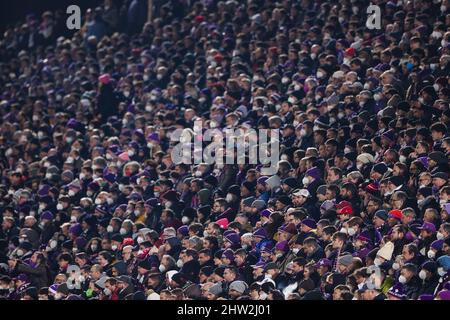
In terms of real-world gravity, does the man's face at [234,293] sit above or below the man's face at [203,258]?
below

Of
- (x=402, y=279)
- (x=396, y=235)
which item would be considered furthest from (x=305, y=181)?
(x=402, y=279)

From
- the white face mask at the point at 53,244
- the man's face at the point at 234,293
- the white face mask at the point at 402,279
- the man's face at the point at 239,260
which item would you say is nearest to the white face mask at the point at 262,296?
the man's face at the point at 234,293

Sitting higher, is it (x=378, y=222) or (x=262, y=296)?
(x=378, y=222)

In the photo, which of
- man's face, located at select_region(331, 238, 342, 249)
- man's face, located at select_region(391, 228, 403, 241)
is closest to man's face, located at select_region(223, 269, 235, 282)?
man's face, located at select_region(331, 238, 342, 249)

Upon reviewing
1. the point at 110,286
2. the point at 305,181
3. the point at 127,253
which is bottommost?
the point at 110,286

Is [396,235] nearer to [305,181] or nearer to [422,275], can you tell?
[422,275]

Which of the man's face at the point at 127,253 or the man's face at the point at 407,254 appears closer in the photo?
the man's face at the point at 407,254

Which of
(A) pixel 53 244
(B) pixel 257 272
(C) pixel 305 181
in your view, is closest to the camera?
(B) pixel 257 272

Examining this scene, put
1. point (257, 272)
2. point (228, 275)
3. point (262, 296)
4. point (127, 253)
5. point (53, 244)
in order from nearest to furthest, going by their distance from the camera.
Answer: point (262, 296)
point (228, 275)
point (257, 272)
point (127, 253)
point (53, 244)

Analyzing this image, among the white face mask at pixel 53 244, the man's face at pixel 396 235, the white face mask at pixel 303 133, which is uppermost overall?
the white face mask at pixel 303 133

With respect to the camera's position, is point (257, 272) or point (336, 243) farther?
point (257, 272)

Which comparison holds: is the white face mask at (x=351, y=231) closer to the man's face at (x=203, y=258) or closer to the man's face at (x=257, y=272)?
the man's face at (x=257, y=272)

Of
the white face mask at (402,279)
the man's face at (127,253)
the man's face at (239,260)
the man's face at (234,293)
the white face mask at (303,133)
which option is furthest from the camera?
the white face mask at (303,133)

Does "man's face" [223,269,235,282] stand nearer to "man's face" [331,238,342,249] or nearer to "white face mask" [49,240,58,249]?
"man's face" [331,238,342,249]
